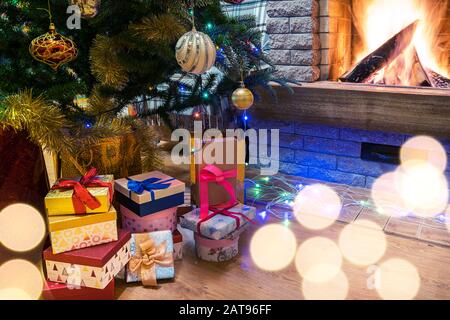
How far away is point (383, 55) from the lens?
2.12m

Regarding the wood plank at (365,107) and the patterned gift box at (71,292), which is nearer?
the patterned gift box at (71,292)

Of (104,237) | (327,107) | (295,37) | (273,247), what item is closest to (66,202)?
(104,237)

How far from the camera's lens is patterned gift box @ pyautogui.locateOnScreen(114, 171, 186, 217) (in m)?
1.32

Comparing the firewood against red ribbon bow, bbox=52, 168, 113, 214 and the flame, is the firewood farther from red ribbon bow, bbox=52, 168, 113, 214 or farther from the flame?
red ribbon bow, bbox=52, 168, 113, 214

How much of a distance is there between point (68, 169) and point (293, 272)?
2.99 ft

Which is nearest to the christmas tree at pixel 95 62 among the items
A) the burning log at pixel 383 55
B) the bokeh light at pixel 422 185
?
the burning log at pixel 383 55

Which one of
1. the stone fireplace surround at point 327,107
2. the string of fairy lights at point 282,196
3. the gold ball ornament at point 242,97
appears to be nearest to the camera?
the gold ball ornament at point 242,97

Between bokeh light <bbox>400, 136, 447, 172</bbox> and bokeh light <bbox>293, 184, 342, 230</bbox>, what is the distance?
0.40m

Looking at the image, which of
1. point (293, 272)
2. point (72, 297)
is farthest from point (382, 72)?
point (72, 297)

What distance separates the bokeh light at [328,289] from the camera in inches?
48.2

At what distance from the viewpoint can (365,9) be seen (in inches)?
86.6

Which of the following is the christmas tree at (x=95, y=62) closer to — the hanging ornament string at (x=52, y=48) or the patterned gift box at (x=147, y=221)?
the hanging ornament string at (x=52, y=48)

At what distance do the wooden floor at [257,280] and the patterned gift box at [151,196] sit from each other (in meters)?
0.22

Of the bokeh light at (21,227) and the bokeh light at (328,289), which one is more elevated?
the bokeh light at (21,227)
